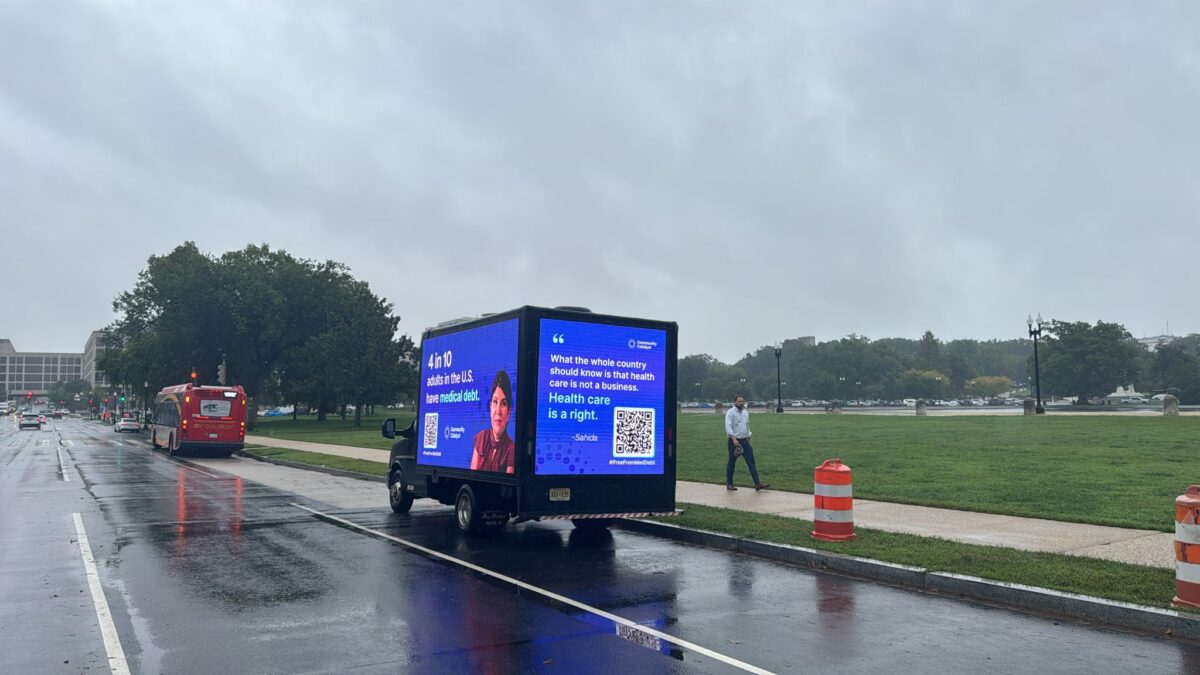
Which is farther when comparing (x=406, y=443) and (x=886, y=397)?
(x=886, y=397)

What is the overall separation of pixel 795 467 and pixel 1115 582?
12462 mm

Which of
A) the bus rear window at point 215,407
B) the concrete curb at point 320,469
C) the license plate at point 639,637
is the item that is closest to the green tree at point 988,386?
the bus rear window at point 215,407

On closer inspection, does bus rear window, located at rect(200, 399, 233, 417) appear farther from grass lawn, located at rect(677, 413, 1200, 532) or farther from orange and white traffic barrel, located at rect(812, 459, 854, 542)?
orange and white traffic barrel, located at rect(812, 459, 854, 542)

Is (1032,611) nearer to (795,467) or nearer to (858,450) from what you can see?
(795,467)

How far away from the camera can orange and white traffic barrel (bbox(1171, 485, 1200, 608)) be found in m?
6.91

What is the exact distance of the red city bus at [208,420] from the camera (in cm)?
3394

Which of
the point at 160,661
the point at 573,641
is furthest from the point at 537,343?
the point at 160,661

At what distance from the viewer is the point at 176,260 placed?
6912 centimetres

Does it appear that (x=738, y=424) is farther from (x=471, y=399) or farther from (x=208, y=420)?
(x=208, y=420)

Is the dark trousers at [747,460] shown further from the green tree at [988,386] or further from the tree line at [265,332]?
the green tree at [988,386]

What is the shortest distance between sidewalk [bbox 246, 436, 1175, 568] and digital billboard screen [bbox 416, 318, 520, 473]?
4551 millimetres

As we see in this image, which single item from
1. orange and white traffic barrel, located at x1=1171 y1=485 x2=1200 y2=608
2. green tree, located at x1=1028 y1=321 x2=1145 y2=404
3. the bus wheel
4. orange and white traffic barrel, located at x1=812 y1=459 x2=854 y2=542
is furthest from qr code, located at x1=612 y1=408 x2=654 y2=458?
green tree, located at x1=1028 y1=321 x2=1145 y2=404

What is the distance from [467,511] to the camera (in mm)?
12070

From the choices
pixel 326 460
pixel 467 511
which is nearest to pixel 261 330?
pixel 326 460
